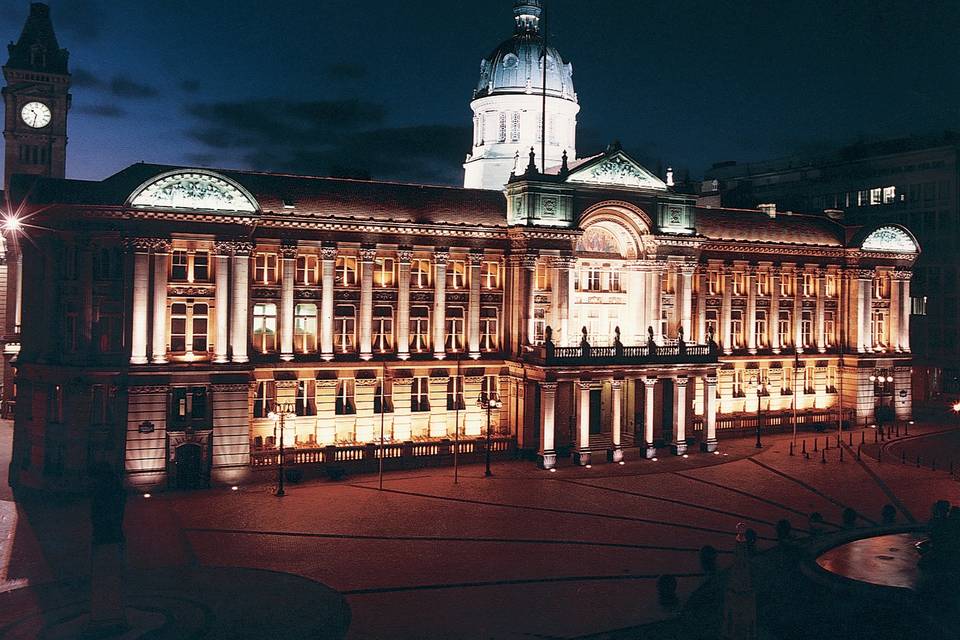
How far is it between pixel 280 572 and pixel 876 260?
63.0 metres

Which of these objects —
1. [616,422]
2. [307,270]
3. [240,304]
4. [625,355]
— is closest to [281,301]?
[307,270]

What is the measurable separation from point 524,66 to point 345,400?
34009mm

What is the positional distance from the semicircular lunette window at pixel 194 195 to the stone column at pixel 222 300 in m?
2.42

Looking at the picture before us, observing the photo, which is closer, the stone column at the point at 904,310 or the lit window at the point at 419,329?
the lit window at the point at 419,329

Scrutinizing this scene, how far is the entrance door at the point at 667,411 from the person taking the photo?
65.4 metres

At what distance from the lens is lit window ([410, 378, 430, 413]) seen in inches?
2371

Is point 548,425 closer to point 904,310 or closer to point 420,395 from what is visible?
point 420,395

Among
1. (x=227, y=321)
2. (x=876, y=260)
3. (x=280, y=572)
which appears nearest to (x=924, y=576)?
(x=280, y=572)

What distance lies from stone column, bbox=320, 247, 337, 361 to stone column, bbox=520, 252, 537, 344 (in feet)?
43.2

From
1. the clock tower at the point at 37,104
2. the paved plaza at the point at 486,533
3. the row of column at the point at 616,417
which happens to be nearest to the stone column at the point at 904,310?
the paved plaza at the point at 486,533

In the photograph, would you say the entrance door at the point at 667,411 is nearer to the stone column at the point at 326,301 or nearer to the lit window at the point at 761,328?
the lit window at the point at 761,328

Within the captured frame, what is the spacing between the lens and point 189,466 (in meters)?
51.8

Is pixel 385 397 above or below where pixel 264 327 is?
below

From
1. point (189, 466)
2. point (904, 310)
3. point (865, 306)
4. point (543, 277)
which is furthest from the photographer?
point (904, 310)
